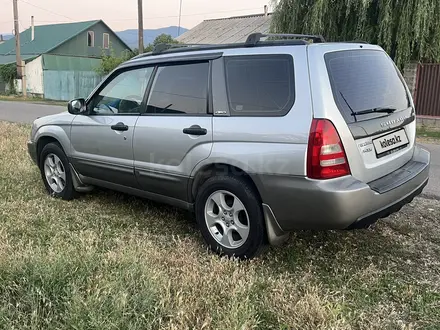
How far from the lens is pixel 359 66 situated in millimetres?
3570

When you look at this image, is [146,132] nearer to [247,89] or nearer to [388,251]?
[247,89]

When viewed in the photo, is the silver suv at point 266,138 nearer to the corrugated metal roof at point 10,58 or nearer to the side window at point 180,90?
the side window at point 180,90

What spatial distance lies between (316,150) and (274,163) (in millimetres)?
342

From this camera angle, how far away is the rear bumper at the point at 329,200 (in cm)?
310

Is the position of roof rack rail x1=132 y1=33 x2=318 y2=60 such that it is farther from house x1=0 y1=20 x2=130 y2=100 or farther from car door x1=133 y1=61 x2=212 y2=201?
house x1=0 y1=20 x2=130 y2=100

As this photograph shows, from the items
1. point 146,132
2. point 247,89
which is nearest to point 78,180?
point 146,132

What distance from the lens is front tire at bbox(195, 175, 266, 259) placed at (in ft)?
11.4

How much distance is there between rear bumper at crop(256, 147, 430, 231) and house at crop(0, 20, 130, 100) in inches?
1005

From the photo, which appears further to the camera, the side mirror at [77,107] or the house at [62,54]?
the house at [62,54]

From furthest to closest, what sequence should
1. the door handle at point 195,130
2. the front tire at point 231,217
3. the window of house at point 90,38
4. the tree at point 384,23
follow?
1. the window of house at point 90,38
2. the tree at point 384,23
3. the door handle at point 195,130
4. the front tire at point 231,217

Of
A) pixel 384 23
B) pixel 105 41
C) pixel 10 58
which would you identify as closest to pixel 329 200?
pixel 384 23

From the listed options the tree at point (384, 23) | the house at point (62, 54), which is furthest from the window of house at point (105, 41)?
the tree at point (384, 23)

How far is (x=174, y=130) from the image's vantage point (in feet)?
13.0

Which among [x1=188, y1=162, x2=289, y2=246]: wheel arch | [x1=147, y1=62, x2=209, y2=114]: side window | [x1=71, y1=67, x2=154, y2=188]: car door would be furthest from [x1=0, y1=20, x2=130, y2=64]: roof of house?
[x1=188, y1=162, x2=289, y2=246]: wheel arch
